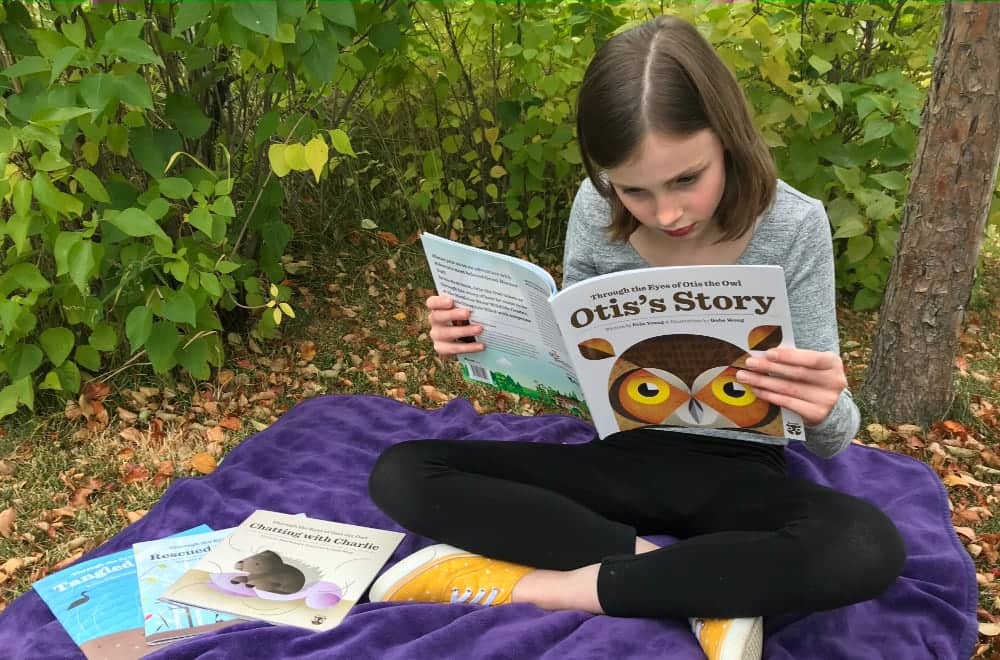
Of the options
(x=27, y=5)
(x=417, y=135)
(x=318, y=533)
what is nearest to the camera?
(x=318, y=533)

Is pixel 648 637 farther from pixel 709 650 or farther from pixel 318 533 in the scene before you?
pixel 318 533

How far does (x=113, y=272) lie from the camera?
7.86ft

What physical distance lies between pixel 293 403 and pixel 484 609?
1316mm

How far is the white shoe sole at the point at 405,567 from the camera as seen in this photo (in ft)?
5.27

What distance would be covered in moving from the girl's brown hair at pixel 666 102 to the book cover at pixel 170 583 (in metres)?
A: 1.10

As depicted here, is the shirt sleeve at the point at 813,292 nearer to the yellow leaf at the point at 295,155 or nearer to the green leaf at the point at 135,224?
the yellow leaf at the point at 295,155

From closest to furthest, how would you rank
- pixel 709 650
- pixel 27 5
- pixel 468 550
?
pixel 709 650, pixel 468 550, pixel 27 5

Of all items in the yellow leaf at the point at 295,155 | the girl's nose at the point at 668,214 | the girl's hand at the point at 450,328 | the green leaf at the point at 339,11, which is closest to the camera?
the girl's nose at the point at 668,214

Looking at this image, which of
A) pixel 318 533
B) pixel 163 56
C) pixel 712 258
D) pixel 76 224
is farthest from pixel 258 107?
pixel 712 258

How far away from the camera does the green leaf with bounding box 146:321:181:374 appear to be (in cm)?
233

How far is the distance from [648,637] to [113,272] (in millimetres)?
1792

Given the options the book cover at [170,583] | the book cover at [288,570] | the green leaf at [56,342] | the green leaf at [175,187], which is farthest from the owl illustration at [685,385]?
the green leaf at [56,342]

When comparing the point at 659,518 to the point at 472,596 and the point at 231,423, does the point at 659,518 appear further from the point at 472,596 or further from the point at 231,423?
the point at 231,423

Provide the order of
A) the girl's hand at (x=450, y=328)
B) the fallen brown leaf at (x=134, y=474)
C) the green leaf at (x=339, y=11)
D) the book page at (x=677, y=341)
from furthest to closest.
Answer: the fallen brown leaf at (x=134, y=474)
the green leaf at (x=339, y=11)
the girl's hand at (x=450, y=328)
the book page at (x=677, y=341)
